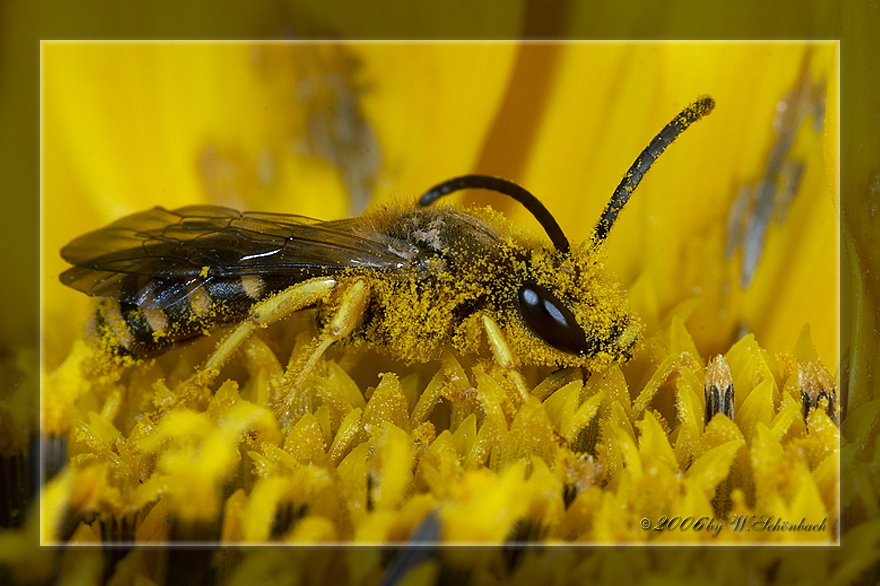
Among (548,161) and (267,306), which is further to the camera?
(548,161)

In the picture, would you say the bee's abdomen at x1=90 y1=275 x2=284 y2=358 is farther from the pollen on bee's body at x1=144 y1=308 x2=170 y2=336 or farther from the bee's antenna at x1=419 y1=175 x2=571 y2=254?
the bee's antenna at x1=419 y1=175 x2=571 y2=254

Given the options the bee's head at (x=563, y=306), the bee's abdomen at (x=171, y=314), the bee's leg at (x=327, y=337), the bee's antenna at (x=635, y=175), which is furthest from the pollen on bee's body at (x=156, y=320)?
the bee's antenna at (x=635, y=175)

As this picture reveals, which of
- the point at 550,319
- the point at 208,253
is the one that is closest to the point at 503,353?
the point at 550,319

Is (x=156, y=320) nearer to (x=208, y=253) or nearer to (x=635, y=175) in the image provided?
(x=208, y=253)

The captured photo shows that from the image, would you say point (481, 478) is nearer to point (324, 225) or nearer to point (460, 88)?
point (324, 225)

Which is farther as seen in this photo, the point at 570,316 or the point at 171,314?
the point at 171,314

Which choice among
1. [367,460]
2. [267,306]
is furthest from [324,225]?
[367,460]

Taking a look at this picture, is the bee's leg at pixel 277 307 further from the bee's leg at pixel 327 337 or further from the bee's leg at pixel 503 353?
the bee's leg at pixel 503 353
